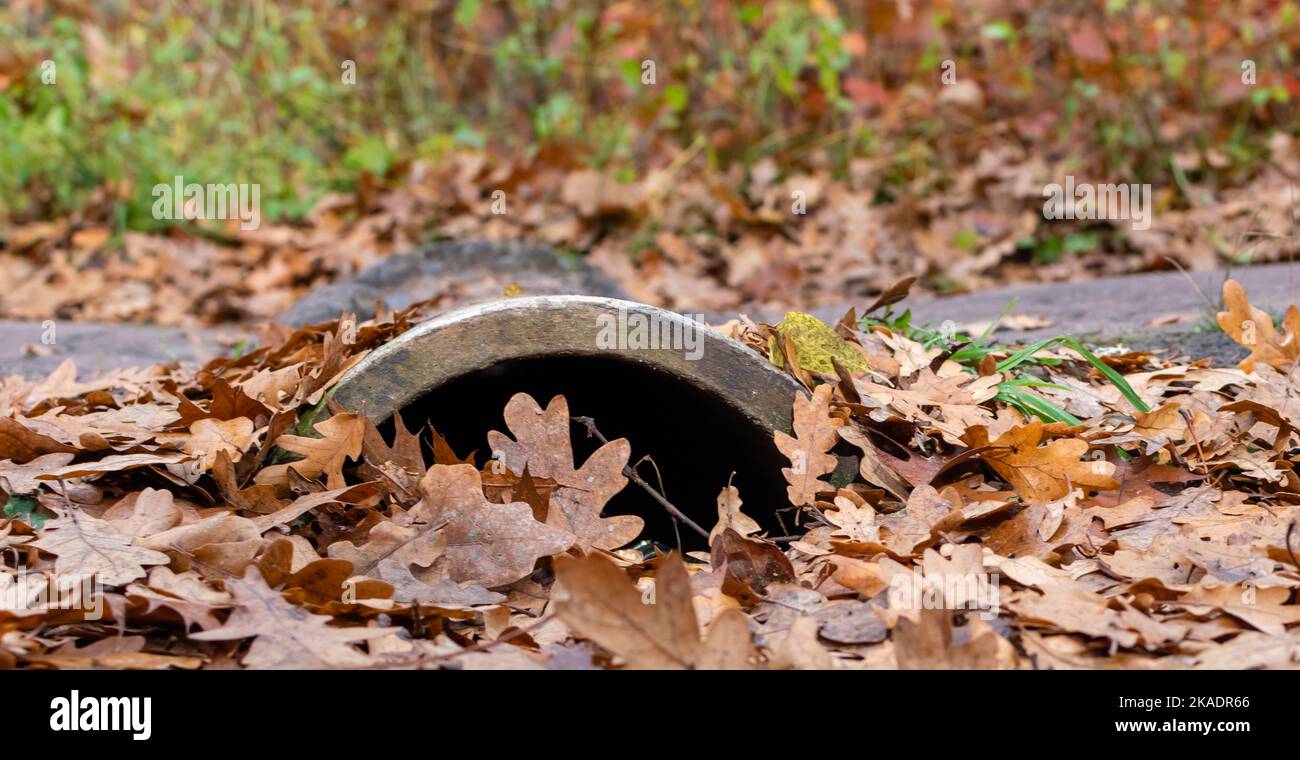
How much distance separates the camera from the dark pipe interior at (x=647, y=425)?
236 centimetres

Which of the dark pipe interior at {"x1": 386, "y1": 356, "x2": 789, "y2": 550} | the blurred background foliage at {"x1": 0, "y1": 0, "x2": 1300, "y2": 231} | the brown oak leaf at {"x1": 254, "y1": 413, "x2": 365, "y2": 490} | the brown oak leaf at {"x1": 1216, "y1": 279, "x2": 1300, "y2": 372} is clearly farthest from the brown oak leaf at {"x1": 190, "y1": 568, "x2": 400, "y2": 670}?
the blurred background foliage at {"x1": 0, "y1": 0, "x2": 1300, "y2": 231}

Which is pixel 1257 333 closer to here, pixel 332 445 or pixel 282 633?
pixel 332 445

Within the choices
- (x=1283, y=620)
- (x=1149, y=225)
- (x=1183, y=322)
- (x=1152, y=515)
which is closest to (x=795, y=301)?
(x=1149, y=225)

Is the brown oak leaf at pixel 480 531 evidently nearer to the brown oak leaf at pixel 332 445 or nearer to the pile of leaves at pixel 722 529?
the pile of leaves at pixel 722 529

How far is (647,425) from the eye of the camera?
2.67 m

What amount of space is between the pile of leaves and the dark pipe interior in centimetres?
7

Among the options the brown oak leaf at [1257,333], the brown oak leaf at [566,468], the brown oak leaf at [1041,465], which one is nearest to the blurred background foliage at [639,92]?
the brown oak leaf at [1257,333]

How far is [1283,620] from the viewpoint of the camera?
1592mm

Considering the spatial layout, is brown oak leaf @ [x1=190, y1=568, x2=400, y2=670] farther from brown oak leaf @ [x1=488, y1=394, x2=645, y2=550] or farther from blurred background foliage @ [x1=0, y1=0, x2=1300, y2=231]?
blurred background foliage @ [x1=0, y1=0, x2=1300, y2=231]

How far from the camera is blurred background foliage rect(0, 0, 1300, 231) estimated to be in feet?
22.6

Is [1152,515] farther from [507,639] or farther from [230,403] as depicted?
[230,403]

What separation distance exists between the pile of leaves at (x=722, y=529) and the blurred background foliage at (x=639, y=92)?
4.49m
